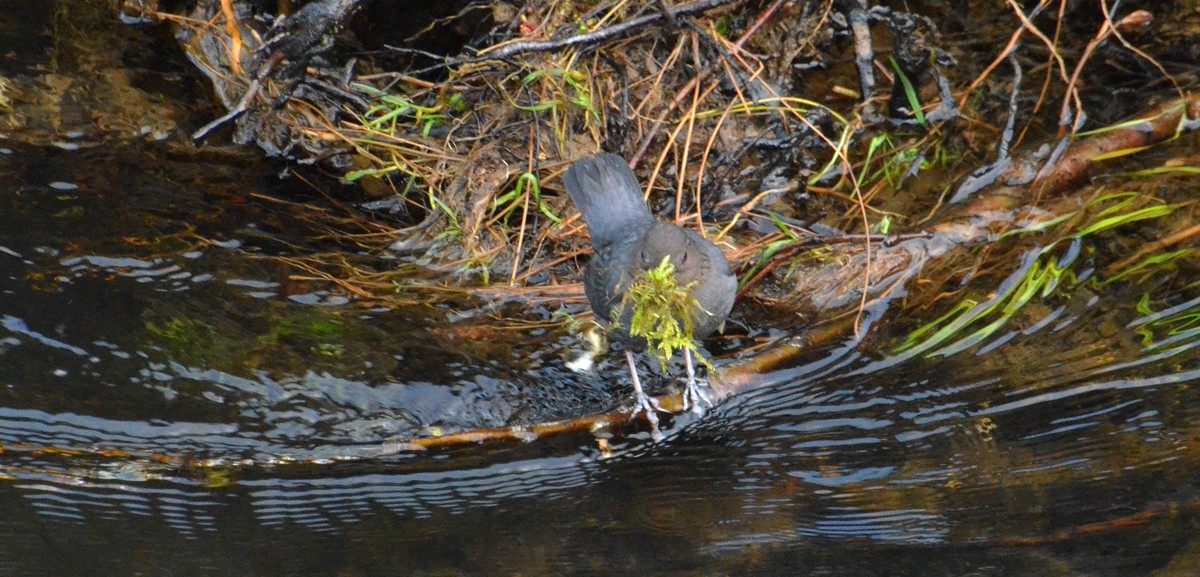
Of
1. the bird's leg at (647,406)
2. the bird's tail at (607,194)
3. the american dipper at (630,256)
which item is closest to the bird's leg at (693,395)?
the american dipper at (630,256)

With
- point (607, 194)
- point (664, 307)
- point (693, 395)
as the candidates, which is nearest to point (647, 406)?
point (693, 395)

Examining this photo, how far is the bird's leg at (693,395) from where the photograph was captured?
3.09 metres

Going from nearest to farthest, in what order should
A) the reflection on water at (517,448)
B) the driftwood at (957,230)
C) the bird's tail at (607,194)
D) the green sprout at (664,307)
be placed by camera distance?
the reflection on water at (517,448) → the green sprout at (664,307) → the driftwood at (957,230) → the bird's tail at (607,194)

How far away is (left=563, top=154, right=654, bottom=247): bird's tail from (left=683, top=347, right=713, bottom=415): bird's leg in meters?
0.50

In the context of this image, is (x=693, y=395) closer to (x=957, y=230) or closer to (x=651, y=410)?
(x=651, y=410)

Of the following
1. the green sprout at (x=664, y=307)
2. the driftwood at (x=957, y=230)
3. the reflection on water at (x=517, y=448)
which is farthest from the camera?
the driftwood at (x=957, y=230)

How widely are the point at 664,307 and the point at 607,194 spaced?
597 millimetres

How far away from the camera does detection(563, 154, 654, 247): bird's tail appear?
3352 millimetres

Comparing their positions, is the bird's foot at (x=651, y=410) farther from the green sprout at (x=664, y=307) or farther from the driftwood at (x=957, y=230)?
the green sprout at (x=664, y=307)

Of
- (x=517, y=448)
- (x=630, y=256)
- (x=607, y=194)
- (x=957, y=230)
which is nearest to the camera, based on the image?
(x=517, y=448)

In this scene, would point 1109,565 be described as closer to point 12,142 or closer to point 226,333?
point 226,333

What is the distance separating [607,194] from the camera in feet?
11.1

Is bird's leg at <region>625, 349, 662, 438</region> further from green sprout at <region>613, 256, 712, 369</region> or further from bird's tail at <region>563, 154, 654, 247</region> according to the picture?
bird's tail at <region>563, 154, 654, 247</region>

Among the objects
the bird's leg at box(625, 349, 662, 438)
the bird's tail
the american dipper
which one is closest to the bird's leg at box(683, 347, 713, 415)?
the american dipper
